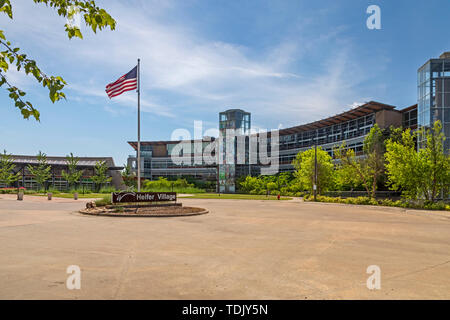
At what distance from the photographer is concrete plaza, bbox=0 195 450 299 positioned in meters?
5.41

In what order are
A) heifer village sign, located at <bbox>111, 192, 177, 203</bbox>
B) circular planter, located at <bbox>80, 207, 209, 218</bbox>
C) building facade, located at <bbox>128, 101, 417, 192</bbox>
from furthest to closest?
building facade, located at <bbox>128, 101, 417, 192</bbox> → heifer village sign, located at <bbox>111, 192, 177, 203</bbox> → circular planter, located at <bbox>80, 207, 209, 218</bbox>

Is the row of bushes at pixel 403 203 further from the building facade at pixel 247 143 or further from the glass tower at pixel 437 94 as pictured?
the building facade at pixel 247 143

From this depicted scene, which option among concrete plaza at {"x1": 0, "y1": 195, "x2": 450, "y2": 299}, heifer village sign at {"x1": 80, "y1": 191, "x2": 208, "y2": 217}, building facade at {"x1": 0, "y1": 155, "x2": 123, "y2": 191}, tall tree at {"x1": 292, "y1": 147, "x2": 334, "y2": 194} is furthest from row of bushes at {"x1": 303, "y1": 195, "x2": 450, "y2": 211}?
building facade at {"x1": 0, "y1": 155, "x2": 123, "y2": 191}

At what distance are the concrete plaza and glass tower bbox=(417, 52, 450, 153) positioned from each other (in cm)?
3162

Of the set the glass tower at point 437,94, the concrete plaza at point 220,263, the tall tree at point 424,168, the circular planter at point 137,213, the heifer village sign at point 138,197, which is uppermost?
the glass tower at point 437,94

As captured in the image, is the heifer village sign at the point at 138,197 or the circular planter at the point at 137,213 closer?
the circular planter at the point at 137,213

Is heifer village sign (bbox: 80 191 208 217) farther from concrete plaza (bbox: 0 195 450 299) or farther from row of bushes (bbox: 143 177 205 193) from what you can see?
row of bushes (bbox: 143 177 205 193)

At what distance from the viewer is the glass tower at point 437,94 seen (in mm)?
37781

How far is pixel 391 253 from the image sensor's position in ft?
28.9

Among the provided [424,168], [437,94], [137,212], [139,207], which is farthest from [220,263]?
[437,94]

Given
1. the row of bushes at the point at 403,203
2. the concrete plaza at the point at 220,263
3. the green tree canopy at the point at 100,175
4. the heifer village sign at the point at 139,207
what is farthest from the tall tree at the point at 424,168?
the green tree canopy at the point at 100,175

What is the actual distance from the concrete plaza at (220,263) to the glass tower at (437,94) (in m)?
31.6

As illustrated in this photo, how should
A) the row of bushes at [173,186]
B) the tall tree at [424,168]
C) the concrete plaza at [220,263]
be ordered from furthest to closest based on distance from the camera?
the row of bushes at [173,186]
the tall tree at [424,168]
the concrete plaza at [220,263]

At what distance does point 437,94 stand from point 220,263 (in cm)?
4129
